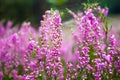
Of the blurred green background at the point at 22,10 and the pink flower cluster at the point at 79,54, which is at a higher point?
the blurred green background at the point at 22,10

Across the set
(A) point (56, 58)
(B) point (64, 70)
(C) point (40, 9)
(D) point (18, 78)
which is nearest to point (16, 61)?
(D) point (18, 78)

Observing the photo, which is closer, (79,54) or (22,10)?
(79,54)

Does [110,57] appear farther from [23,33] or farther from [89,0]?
[23,33]

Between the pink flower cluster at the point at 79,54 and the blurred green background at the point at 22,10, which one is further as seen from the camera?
the blurred green background at the point at 22,10

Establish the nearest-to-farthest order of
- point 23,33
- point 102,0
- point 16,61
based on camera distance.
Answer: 1. point 102,0
2. point 16,61
3. point 23,33

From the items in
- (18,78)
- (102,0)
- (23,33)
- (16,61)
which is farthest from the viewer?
(23,33)

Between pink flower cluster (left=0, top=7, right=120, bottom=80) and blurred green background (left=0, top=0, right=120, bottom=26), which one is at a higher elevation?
blurred green background (left=0, top=0, right=120, bottom=26)

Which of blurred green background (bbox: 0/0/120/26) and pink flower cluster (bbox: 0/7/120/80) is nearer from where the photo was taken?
pink flower cluster (bbox: 0/7/120/80)

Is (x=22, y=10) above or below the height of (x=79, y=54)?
above

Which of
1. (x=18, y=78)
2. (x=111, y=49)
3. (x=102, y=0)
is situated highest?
(x=102, y=0)

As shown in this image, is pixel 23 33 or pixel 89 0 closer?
pixel 89 0

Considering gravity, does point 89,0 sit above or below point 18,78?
above
